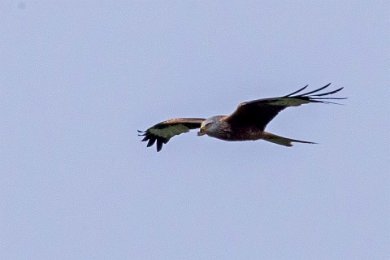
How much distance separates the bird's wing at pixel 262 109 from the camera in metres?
14.9

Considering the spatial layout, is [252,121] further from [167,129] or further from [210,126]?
[167,129]

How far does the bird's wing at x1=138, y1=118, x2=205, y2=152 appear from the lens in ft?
58.2

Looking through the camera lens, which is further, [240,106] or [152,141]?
[152,141]

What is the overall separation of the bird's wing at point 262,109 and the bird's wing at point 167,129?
6.08ft

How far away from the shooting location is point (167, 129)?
18.1 meters

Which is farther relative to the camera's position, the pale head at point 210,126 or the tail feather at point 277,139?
the pale head at point 210,126

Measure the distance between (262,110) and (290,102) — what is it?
0.56 meters

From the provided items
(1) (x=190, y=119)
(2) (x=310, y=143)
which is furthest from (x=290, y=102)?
(1) (x=190, y=119)

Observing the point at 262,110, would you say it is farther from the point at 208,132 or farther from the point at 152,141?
the point at 152,141

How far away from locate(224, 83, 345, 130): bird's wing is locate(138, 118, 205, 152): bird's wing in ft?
6.08

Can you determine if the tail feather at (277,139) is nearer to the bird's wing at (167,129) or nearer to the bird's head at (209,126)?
the bird's head at (209,126)

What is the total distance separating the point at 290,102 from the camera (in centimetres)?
1512

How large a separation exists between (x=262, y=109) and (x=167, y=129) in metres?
2.84

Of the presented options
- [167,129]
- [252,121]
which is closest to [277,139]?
[252,121]
